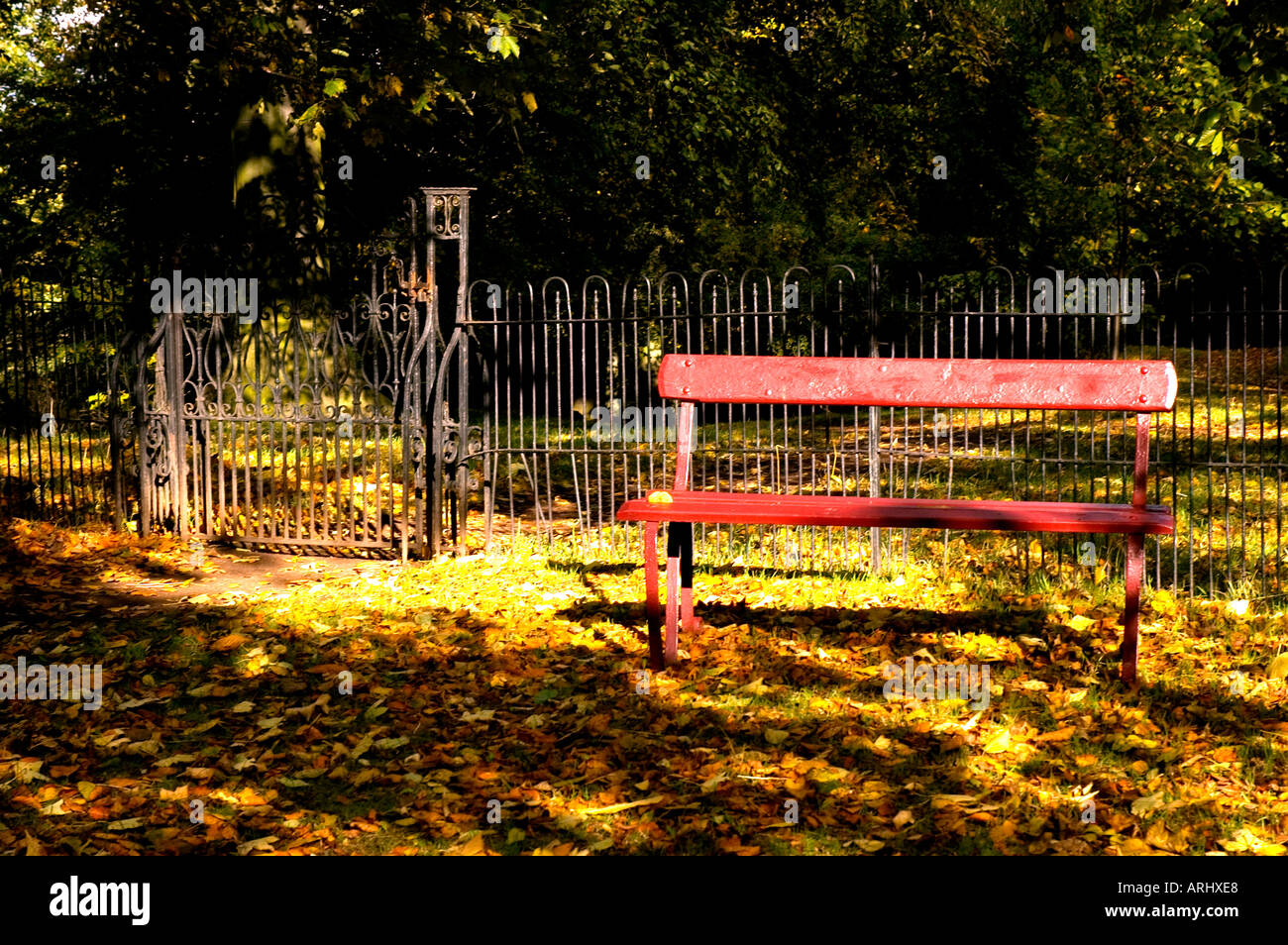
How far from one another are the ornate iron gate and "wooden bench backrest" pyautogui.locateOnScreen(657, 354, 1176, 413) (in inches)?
96.2

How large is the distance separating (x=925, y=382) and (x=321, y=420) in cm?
442

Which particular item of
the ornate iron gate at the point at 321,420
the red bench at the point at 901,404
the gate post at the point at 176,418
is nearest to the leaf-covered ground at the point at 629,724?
the red bench at the point at 901,404

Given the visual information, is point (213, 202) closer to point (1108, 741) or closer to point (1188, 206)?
point (1188, 206)

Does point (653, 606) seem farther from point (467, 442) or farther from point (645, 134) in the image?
point (645, 134)

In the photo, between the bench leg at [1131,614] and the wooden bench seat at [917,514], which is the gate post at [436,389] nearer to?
the wooden bench seat at [917,514]

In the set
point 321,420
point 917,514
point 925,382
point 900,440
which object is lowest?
point 900,440

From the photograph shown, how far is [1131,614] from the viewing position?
5781mm

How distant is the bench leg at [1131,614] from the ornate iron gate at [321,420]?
4502mm

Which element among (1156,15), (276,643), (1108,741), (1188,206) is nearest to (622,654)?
(276,643)

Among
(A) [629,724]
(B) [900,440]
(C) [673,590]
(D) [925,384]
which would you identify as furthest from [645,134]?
(A) [629,724]

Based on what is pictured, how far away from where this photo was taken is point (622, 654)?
21.4 ft

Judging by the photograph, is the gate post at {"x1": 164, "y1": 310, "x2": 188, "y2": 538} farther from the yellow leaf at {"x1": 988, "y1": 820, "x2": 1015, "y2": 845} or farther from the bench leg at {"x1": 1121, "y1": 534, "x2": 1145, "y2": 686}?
the yellow leaf at {"x1": 988, "y1": 820, "x2": 1015, "y2": 845}

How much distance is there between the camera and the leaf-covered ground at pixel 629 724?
14.3 ft

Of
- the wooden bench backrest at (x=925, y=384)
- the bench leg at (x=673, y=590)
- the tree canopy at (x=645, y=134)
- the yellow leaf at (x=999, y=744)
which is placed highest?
the tree canopy at (x=645, y=134)
